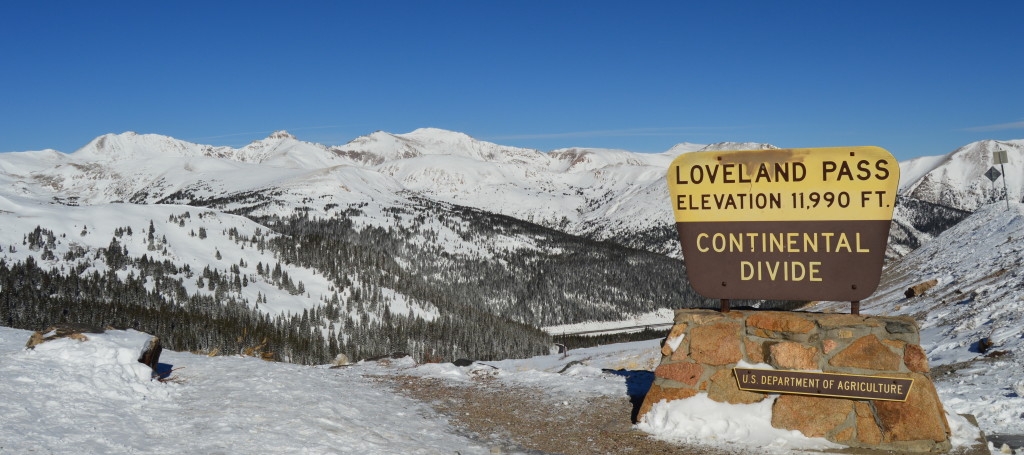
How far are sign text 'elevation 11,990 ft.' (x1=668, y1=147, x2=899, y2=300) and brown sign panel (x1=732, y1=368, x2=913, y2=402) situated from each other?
158 centimetres

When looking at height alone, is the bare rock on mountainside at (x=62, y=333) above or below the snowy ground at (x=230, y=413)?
above

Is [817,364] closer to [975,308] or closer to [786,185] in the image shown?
[786,185]

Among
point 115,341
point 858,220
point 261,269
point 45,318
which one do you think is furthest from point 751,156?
point 261,269

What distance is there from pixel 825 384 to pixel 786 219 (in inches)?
131

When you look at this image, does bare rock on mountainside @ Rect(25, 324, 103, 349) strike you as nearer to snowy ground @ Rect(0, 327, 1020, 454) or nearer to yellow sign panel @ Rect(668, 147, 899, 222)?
snowy ground @ Rect(0, 327, 1020, 454)

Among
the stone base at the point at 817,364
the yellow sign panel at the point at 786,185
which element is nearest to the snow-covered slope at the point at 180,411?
the stone base at the point at 817,364

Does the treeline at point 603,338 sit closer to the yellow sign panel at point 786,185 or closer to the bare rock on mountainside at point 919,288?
the bare rock on mountainside at point 919,288

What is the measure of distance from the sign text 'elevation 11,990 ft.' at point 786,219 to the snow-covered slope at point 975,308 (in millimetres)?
4422

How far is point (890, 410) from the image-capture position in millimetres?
11547

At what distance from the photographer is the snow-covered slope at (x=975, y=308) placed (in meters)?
14.2

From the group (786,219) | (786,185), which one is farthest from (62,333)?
(786,185)

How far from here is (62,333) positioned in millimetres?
15070

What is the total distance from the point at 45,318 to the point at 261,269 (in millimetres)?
80752

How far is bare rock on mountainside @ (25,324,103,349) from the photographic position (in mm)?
14836
